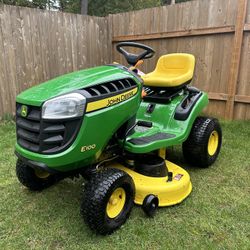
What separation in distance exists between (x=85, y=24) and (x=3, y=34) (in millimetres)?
1769

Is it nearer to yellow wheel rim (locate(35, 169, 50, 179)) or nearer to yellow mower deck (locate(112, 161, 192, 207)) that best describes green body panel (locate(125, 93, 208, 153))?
yellow mower deck (locate(112, 161, 192, 207))

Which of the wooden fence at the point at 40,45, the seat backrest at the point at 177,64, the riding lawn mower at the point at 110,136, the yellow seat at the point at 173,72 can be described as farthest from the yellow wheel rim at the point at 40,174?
the wooden fence at the point at 40,45

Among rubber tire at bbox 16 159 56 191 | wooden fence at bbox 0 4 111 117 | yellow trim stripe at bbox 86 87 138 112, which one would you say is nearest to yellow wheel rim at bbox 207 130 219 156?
yellow trim stripe at bbox 86 87 138 112

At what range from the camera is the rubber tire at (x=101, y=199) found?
6.16 feet

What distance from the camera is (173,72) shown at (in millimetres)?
3146

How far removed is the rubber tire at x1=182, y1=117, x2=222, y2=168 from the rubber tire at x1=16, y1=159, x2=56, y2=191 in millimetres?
1436

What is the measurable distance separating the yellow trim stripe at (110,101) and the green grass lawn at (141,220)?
94 centimetres

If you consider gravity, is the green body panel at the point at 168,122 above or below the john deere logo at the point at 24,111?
below

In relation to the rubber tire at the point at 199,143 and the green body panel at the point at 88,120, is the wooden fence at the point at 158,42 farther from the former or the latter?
the green body panel at the point at 88,120

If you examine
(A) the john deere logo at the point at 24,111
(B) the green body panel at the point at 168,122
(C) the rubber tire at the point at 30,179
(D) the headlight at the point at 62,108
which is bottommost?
(C) the rubber tire at the point at 30,179

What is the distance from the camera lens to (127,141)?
7.52ft

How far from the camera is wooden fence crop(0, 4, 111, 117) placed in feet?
15.7

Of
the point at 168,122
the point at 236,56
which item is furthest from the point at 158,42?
the point at 168,122

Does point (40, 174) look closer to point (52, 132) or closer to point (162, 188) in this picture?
point (52, 132)
